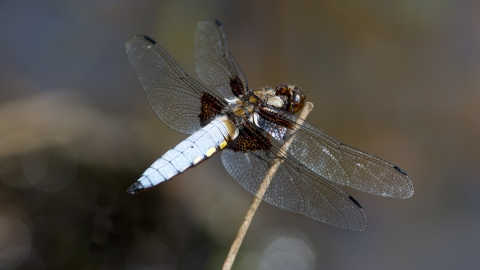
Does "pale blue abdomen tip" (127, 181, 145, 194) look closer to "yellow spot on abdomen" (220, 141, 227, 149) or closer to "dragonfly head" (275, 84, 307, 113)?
"yellow spot on abdomen" (220, 141, 227, 149)

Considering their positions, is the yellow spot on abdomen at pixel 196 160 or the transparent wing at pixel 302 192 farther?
the yellow spot on abdomen at pixel 196 160

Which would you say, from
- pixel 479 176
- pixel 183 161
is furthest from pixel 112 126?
pixel 479 176

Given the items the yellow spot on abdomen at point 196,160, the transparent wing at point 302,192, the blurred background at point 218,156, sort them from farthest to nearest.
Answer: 1. the blurred background at point 218,156
2. the yellow spot on abdomen at point 196,160
3. the transparent wing at point 302,192

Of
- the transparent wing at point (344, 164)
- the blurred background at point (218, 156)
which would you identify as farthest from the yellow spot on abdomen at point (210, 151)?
the blurred background at point (218, 156)

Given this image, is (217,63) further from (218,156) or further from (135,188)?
(218,156)

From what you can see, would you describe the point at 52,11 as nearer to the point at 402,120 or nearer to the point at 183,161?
the point at 183,161

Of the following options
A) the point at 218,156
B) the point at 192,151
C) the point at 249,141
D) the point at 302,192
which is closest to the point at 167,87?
the point at 192,151

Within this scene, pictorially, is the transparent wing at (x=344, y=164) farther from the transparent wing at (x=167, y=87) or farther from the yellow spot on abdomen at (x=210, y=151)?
the transparent wing at (x=167, y=87)
